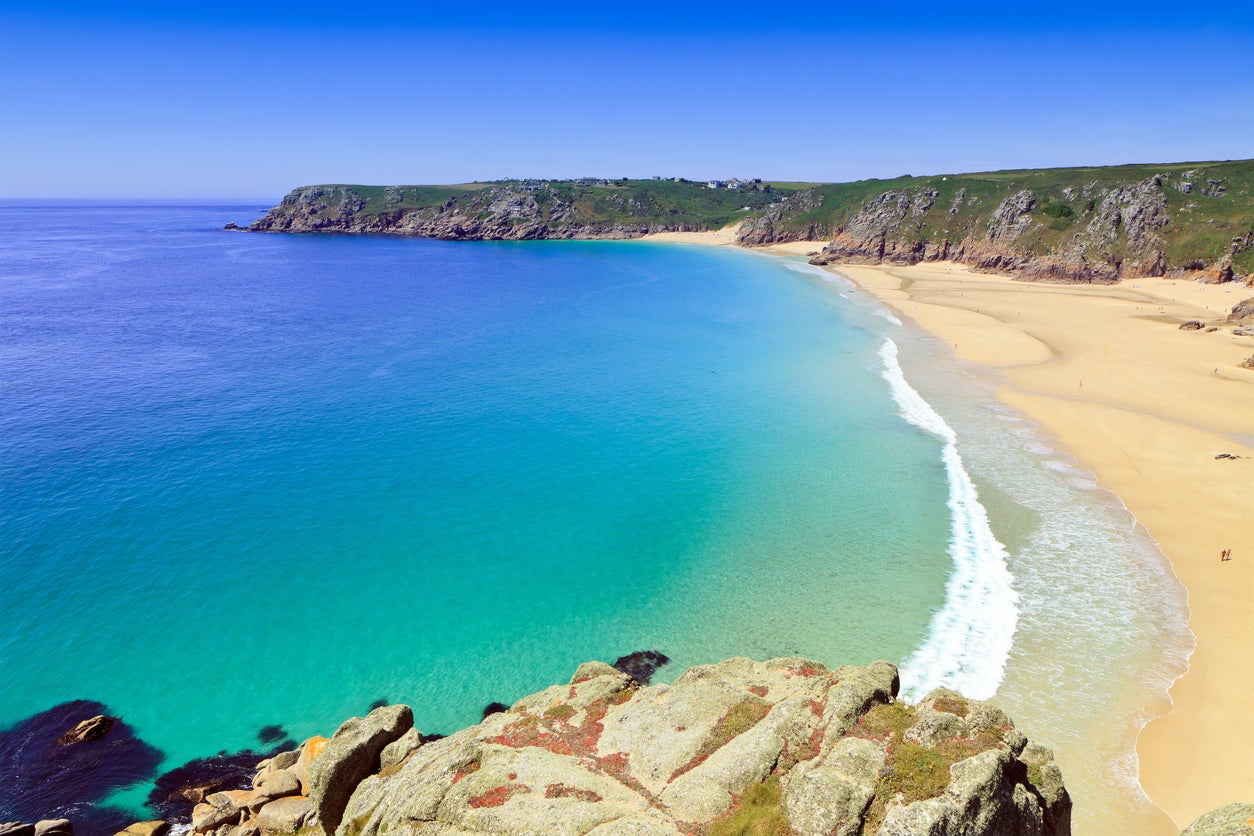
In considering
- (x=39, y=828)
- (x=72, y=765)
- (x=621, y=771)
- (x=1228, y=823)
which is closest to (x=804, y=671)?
(x=621, y=771)

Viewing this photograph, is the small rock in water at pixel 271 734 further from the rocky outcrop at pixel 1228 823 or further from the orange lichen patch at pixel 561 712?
the rocky outcrop at pixel 1228 823

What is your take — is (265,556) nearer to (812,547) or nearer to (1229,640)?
(812,547)

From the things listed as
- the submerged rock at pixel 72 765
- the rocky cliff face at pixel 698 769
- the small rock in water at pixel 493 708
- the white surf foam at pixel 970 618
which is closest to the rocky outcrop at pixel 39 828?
the submerged rock at pixel 72 765

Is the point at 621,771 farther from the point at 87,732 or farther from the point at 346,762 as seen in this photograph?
the point at 87,732

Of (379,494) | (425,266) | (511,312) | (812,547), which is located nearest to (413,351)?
(511,312)

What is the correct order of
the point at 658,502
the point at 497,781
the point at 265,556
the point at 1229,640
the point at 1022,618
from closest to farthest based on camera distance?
the point at 497,781
the point at 1229,640
the point at 1022,618
the point at 265,556
the point at 658,502

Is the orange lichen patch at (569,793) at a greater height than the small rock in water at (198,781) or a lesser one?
greater

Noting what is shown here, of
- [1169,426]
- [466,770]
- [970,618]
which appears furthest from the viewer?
[1169,426]
